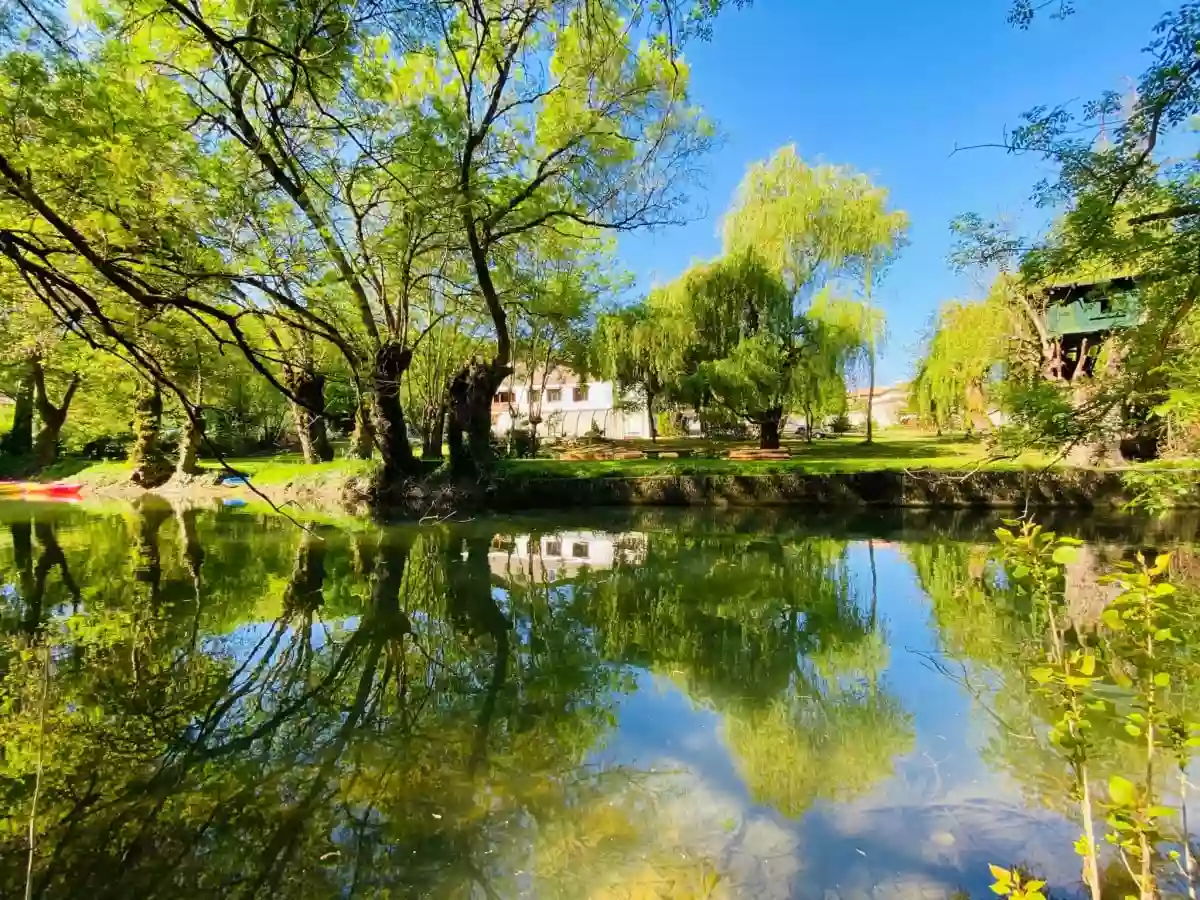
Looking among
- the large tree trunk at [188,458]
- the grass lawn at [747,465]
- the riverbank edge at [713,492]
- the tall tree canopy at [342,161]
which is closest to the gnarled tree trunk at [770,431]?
the grass lawn at [747,465]

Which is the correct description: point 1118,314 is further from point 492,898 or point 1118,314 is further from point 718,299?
point 718,299

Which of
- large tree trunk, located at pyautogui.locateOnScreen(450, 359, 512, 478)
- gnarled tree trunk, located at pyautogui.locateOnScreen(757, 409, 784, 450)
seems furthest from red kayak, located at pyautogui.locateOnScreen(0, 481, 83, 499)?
gnarled tree trunk, located at pyautogui.locateOnScreen(757, 409, 784, 450)

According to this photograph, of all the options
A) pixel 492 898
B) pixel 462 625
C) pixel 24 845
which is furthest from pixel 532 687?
pixel 24 845

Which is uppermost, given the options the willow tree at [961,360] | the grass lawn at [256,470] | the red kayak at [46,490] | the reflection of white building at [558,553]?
the willow tree at [961,360]

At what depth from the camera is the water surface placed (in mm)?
3119

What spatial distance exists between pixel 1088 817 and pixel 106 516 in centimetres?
1864

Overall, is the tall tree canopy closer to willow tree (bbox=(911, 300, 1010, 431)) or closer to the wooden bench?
the wooden bench

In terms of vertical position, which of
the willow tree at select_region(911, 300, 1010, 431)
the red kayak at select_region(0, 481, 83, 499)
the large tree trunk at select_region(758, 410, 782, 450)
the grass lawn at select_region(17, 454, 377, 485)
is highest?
the willow tree at select_region(911, 300, 1010, 431)

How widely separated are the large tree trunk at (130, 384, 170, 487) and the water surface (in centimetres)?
1260

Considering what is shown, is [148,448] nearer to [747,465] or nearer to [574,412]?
[747,465]

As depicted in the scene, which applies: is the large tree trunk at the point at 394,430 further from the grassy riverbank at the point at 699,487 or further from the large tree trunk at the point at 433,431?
the large tree trunk at the point at 433,431

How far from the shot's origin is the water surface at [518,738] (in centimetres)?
312

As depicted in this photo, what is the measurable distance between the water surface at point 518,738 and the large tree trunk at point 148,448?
41.4 ft

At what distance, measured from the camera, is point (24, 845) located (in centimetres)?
316
